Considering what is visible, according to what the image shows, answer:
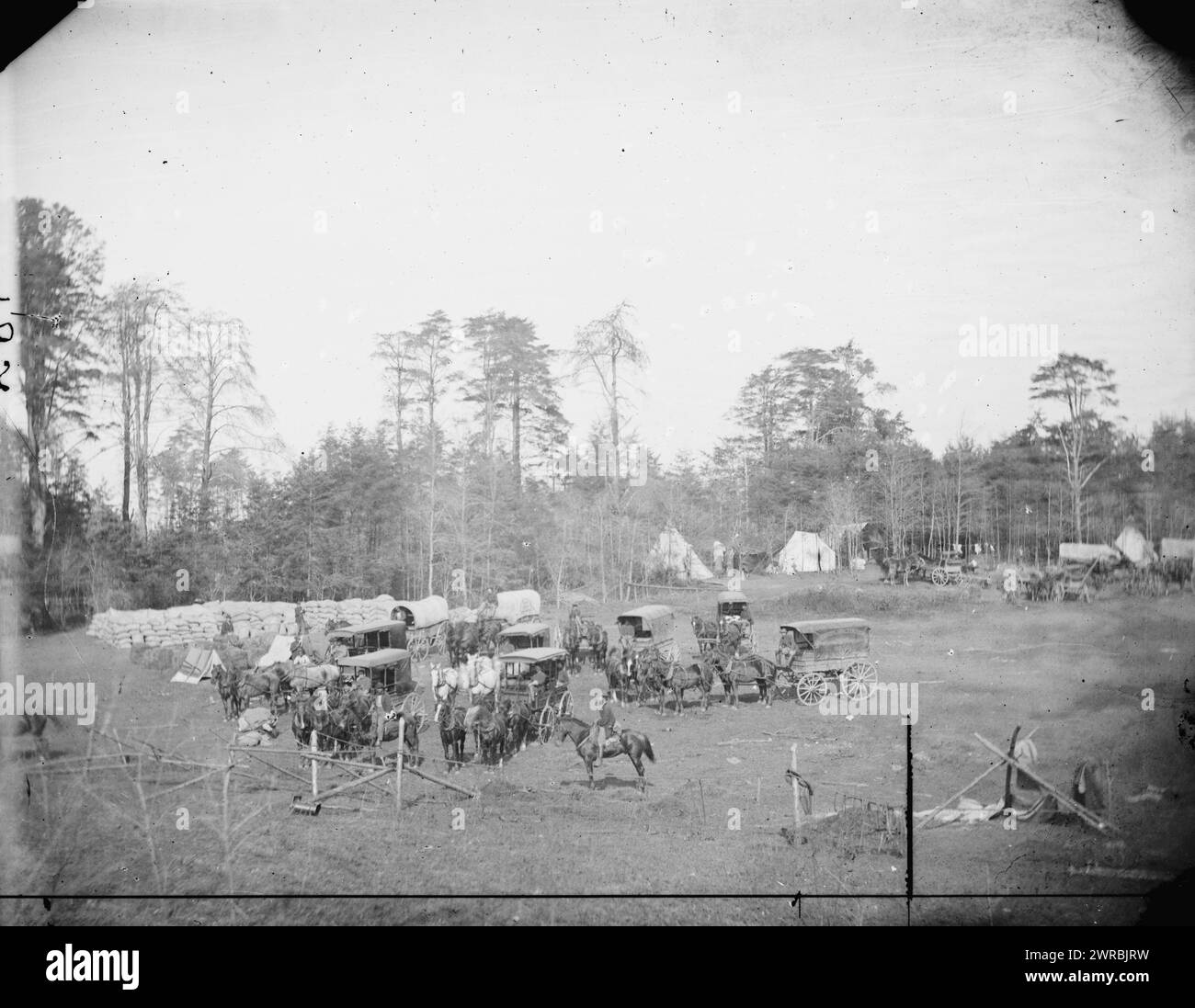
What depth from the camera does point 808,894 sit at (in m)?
4.30

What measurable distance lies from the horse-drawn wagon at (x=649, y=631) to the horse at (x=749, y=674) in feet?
1.03

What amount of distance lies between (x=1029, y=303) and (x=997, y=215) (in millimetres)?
592

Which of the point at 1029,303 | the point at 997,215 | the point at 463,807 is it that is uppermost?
the point at 997,215

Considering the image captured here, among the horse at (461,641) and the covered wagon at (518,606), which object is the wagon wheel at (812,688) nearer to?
the covered wagon at (518,606)

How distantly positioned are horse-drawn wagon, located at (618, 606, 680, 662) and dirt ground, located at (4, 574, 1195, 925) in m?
0.16

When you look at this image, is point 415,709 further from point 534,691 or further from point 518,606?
point 518,606

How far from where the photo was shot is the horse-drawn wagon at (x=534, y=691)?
14.8ft

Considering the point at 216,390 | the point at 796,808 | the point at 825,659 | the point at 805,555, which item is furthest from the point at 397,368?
the point at 796,808

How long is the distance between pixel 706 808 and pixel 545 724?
108cm

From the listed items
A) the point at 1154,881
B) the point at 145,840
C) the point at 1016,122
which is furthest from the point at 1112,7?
the point at 145,840

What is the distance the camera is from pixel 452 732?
14.9 feet

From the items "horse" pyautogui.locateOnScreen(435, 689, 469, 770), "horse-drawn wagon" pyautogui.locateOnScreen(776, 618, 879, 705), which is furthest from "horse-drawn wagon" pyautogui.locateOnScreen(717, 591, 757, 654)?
"horse" pyautogui.locateOnScreen(435, 689, 469, 770)

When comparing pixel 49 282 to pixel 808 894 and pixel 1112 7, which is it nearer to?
pixel 808 894
